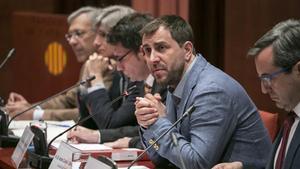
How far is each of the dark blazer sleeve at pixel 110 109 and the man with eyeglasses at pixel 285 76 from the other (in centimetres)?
142

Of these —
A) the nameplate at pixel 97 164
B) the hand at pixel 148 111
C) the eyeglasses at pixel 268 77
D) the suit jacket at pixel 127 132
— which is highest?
the eyeglasses at pixel 268 77

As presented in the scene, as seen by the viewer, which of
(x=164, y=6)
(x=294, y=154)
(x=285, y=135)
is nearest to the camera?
(x=294, y=154)

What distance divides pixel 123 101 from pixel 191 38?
1.10 meters

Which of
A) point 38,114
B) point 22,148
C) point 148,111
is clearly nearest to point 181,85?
point 148,111

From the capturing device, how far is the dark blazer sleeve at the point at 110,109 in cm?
379

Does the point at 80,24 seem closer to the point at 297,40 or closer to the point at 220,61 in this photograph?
the point at 220,61

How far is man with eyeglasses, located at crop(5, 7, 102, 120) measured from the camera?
4.73 m

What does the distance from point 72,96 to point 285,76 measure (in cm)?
292

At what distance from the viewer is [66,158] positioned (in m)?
2.72

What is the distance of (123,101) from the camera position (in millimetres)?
3973

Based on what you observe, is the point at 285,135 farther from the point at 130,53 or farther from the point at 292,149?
the point at 130,53

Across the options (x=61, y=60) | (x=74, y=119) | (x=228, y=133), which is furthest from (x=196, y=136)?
(x=61, y=60)

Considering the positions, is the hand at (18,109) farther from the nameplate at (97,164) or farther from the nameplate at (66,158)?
the nameplate at (97,164)

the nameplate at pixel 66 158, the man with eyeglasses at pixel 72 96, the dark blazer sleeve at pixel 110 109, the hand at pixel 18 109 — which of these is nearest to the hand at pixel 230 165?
the nameplate at pixel 66 158
